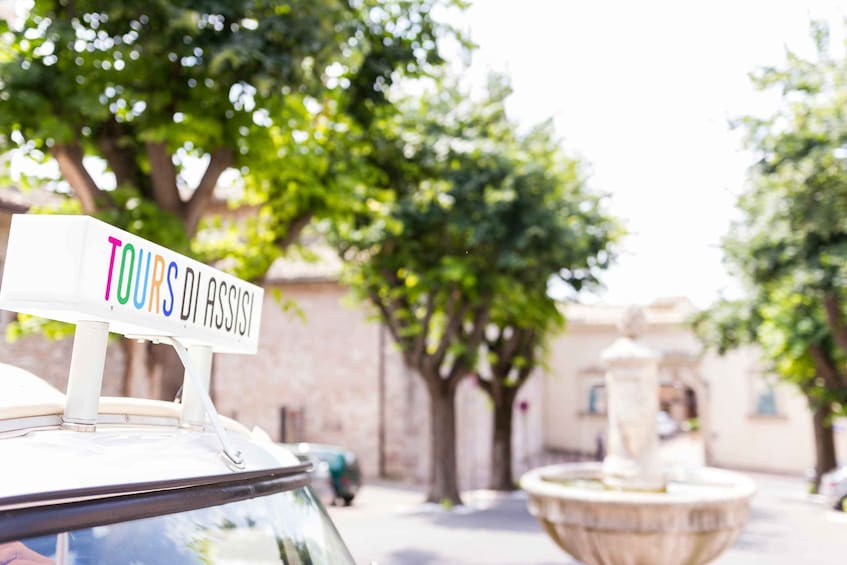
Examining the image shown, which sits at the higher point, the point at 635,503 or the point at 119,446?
the point at 119,446

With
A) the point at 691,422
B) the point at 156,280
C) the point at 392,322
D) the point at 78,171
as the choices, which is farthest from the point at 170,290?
the point at 691,422

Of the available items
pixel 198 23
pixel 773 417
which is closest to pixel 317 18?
pixel 198 23

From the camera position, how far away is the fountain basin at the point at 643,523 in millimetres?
7359

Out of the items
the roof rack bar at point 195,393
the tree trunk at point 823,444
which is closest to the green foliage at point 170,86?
the roof rack bar at point 195,393

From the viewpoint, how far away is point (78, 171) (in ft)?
27.9

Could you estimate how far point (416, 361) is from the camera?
1803 cm

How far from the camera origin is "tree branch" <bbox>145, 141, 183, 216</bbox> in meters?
8.70

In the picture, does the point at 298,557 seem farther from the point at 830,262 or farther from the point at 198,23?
the point at 830,262

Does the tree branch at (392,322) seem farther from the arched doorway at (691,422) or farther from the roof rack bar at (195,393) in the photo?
the roof rack bar at (195,393)

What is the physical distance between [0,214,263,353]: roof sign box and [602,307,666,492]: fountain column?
25.1 ft

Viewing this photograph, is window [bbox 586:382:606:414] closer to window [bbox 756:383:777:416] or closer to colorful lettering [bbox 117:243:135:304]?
window [bbox 756:383:777:416]

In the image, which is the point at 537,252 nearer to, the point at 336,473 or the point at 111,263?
the point at 336,473

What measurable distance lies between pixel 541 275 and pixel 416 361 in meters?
3.85

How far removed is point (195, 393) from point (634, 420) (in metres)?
7.66
